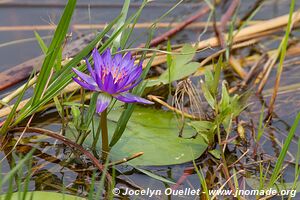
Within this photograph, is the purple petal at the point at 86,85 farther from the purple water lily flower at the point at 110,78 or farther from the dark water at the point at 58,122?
the dark water at the point at 58,122

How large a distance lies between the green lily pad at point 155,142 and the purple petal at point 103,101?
240mm

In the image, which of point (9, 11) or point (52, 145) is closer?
point (52, 145)

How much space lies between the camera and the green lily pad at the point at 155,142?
1.73 metres

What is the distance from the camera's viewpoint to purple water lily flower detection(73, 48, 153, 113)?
4.96ft

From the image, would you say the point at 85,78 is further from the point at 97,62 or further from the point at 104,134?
the point at 104,134

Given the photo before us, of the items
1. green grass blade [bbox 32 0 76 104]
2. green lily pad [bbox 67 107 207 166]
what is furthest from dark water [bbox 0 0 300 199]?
green grass blade [bbox 32 0 76 104]

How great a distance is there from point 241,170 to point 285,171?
15 cm

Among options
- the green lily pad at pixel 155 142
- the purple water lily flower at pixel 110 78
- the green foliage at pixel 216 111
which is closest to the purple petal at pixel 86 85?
the purple water lily flower at pixel 110 78

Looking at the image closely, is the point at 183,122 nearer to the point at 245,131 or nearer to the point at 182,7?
the point at 245,131

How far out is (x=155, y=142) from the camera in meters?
1.80

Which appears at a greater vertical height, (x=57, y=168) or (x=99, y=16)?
(x=99, y=16)

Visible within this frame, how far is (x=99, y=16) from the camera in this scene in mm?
2709

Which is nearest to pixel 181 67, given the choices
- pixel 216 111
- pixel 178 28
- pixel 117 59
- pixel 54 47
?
pixel 216 111

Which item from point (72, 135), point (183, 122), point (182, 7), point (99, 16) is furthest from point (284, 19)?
point (72, 135)
